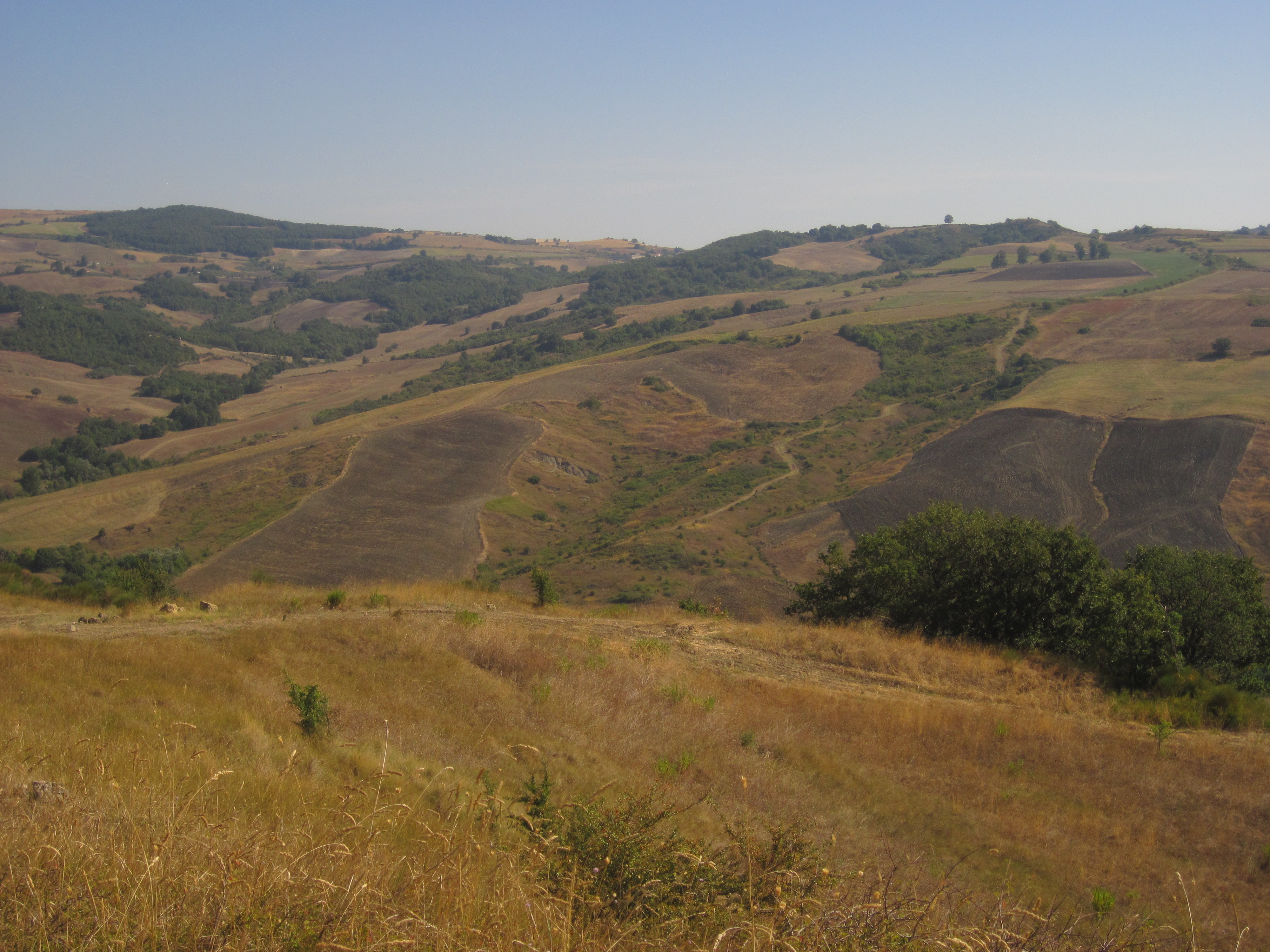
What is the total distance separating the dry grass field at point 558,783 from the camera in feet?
11.1

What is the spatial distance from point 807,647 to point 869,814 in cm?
643

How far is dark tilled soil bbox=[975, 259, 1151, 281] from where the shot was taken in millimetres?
134875

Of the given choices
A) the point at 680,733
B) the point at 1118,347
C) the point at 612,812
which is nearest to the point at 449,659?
the point at 680,733

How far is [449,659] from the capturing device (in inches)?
457

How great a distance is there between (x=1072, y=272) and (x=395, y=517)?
431 feet

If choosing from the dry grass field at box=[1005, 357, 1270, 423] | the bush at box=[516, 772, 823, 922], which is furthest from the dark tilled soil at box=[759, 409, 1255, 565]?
the bush at box=[516, 772, 823, 922]

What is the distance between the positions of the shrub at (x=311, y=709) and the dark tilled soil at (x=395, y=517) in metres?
25.4

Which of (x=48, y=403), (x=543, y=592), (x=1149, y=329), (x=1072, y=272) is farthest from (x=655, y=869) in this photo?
(x=1072, y=272)

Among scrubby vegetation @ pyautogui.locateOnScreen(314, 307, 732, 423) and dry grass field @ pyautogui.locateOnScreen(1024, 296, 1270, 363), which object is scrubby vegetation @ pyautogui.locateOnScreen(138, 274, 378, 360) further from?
dry grass field @ pyautogui.locateOnScreen(1024, 296, 1270, 363)

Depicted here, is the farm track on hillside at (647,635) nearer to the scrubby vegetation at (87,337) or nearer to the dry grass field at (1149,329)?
the dry grass field at (1149,329)

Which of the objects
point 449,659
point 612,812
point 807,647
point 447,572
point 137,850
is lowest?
point 447,572

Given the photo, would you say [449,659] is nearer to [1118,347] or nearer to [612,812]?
[612,812]

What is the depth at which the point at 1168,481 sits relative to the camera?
172ft

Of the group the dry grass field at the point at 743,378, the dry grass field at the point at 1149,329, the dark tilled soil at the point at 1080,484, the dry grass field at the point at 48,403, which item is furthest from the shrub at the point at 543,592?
the dry grass field at the point at 1149,329
